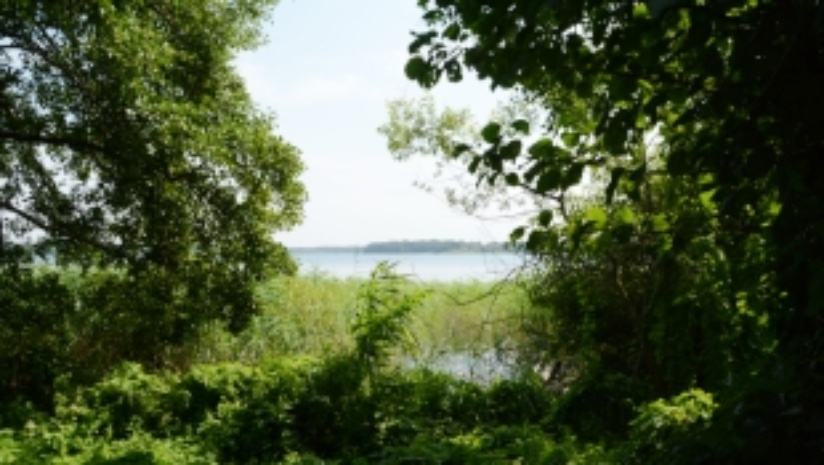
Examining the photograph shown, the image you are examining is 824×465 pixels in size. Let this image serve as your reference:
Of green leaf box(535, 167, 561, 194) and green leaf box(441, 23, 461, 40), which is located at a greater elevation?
green leaf box(441, 23, 461, 40)

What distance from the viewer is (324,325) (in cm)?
1149

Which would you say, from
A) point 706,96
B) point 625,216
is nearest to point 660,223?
point 625,216

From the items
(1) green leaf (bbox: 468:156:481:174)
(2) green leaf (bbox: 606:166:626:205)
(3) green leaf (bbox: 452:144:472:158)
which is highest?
(3) green leaf (bbox: 452:144:472:158)

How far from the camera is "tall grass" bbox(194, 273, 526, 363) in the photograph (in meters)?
10.3

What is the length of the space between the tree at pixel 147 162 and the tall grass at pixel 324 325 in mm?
1399

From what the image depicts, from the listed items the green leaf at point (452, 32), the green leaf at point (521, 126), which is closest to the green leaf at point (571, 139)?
the green leaf at point (521, 126)

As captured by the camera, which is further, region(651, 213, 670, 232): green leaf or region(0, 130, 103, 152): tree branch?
region(0, 130, 103, 152): tree branch

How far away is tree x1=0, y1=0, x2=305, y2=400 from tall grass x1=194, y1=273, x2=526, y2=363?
1399mm

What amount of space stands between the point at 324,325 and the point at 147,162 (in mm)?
4852

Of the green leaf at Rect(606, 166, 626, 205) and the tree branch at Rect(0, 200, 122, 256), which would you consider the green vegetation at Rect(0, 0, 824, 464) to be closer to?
the tree branch at Rect(0, 200, 122, 256)

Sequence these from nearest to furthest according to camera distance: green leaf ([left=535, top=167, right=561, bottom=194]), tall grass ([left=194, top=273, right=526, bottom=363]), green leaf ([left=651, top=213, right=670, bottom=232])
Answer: green leaf ([left=535, top=167, right=561, bottom=194]) → green leaf ([left=651, top=213, right=670, bottom=232]) → tall grass ([left=194, top=273, right=526, bottom=363])

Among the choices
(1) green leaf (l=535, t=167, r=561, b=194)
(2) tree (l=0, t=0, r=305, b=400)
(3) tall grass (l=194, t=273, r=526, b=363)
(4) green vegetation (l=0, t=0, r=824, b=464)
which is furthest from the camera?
(3) tall grass (l=194, t=273, r=526, b=363)

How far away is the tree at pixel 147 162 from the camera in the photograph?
7105 mm

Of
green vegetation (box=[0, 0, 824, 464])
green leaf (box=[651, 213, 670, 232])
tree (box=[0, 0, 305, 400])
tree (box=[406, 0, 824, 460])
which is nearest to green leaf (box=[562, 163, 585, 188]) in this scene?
tree (box=[406, 0, 824, 460])
